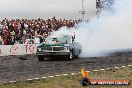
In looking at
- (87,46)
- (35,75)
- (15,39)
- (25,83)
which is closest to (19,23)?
(15,39)

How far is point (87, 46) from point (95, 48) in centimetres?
90

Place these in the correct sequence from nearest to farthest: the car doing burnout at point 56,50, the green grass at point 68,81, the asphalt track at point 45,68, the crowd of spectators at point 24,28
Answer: the green grass at point 68,81 → the asphalt track at point 45,68 → the car doing burnout at point 56,50 → the crowd of spectators at point 24,28

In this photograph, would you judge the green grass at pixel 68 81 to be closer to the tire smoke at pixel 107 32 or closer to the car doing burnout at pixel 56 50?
the car doing burnout at pixel 56 50

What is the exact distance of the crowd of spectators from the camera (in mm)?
32816

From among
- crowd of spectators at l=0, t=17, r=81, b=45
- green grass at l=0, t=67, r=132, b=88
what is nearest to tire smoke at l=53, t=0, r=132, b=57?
crowd of spectators at l=0, t=17, r=81, b=45

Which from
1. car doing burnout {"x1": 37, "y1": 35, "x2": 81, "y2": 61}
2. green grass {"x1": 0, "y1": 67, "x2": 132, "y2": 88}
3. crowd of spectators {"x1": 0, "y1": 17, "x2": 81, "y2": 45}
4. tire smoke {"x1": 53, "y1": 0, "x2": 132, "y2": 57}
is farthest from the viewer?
crowd of spectators {"x1": 0, "y1": 17, "x2": 81, "y2": 45}

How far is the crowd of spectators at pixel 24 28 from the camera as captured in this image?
32.8m

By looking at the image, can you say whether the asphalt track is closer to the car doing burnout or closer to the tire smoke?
the car doing burnout

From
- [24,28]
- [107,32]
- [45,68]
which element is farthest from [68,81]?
[24,28]

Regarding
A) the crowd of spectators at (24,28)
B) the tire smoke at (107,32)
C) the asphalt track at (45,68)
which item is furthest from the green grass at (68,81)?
the crowd of spectators at (24,28)

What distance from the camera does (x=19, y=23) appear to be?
34.6m

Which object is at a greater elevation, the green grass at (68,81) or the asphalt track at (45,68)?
the green grass at (68,81)

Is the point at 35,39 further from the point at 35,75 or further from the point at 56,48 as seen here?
the point at 35,75

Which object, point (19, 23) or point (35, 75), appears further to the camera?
point (19, 23)
